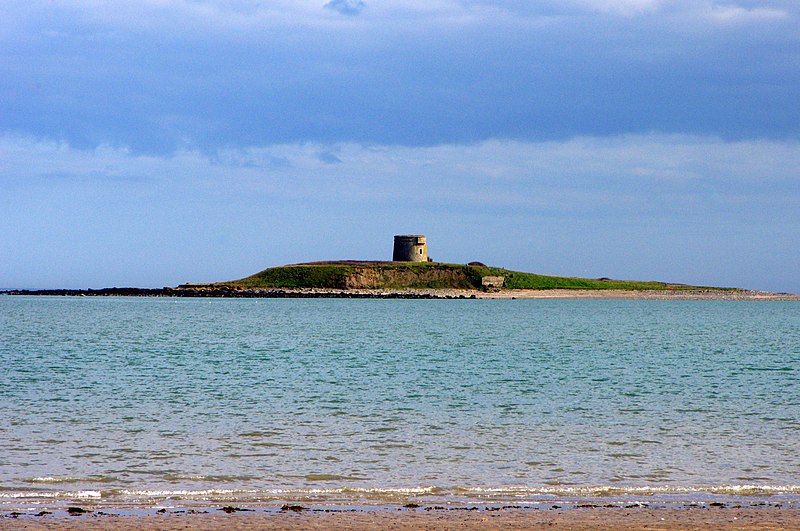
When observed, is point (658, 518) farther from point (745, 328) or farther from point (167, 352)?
point (745, 328)

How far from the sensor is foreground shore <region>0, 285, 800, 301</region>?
15362 cm

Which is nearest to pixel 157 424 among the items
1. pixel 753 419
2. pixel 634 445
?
pixel 634 445

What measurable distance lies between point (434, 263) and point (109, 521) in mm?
151799

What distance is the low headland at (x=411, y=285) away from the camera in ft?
515

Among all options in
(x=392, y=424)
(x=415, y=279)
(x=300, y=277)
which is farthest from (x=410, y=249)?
(x=392, y=424)

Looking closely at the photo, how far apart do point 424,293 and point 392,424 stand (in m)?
133

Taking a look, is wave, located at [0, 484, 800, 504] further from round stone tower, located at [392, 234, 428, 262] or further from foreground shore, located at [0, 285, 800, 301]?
round stone tower, located at [392, 234, 428, 262]

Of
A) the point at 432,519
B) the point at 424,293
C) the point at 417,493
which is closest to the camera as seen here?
the point at 432,519

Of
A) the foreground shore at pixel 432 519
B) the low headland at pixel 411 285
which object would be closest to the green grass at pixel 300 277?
the low headland at pixel 411 285

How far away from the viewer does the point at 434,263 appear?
16375 centimetres

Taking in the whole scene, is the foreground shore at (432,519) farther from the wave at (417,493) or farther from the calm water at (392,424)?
the calm water at (392,424)

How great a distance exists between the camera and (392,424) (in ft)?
70.9

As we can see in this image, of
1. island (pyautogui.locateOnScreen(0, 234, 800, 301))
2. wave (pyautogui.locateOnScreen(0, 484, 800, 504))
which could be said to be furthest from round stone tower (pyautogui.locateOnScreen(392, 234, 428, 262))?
wave (pyautogui.locateOnScreen(0, 484, 800, 504))

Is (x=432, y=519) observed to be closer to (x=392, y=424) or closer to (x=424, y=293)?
(x=392, y=424)
